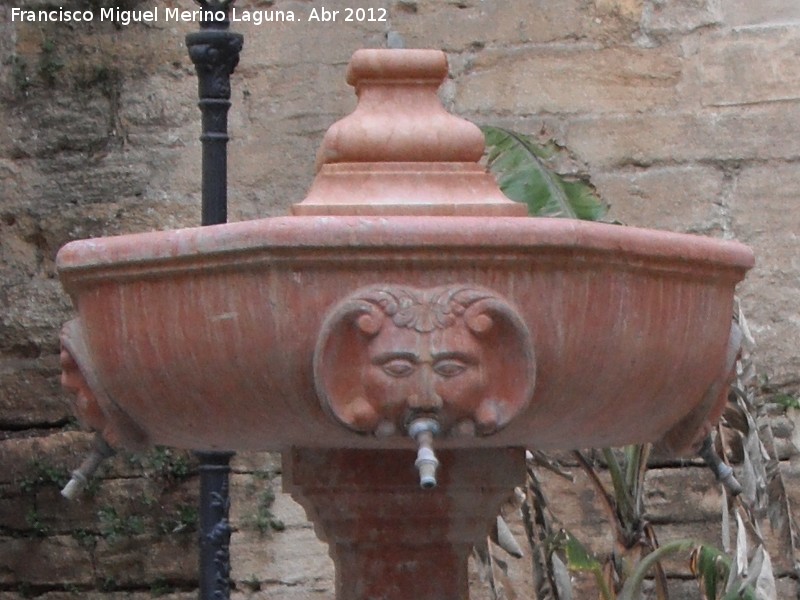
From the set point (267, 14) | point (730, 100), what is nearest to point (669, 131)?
point (730, 100)

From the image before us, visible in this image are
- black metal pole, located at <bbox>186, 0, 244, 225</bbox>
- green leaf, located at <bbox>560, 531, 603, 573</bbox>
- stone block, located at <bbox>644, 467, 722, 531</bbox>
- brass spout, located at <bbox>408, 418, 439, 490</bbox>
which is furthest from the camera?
stone block, located at <bbox>644, 467, 722, 531</bbox>

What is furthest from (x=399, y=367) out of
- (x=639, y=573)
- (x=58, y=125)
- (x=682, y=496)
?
(x=58, y=125)

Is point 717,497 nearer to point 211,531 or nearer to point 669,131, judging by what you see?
point 669,131

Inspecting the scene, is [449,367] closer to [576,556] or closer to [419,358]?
[419,358]

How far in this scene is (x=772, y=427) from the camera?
4281 mm

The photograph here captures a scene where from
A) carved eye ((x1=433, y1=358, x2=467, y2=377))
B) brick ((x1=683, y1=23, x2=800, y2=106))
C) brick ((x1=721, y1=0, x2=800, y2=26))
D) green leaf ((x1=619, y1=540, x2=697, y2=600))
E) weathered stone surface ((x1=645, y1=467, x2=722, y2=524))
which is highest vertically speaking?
brick ((x1=721, y1=0, x2=800, y2=26))

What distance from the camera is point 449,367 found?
79.4 inches

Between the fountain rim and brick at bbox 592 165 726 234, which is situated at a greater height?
brick at bbox 592 165 726 234

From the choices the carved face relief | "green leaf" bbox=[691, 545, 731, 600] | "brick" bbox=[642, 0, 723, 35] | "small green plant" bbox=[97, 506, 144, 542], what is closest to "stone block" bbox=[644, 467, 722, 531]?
"green leaf" bbox=[691, 545, 731, 600]

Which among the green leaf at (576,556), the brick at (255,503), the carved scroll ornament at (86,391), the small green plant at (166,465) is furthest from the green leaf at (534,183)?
the carved scroll ornament at (86,391)

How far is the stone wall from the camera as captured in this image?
4383 millimetres

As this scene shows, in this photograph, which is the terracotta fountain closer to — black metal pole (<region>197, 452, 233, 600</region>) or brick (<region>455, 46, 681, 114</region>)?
black metal pole (<region>197, 452, 233, 600</region>)

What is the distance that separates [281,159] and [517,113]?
658 mm

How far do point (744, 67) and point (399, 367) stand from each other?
267cm
